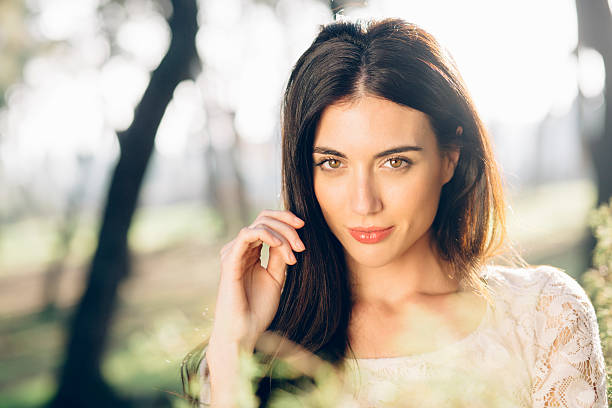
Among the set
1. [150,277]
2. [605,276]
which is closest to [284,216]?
[605,276]

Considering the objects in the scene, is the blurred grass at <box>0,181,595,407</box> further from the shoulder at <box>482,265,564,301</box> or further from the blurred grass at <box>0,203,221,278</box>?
the shoulder at <box>482,265,564,301</box>

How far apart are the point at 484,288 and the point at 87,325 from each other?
388 cm

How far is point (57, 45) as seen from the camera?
10641mm

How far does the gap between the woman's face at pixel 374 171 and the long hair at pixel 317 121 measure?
0.19 ft

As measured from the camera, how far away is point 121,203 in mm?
4918

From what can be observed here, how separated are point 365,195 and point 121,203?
3321 millimetres

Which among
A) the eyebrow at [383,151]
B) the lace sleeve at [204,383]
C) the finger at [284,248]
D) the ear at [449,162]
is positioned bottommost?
the lace sleeve at [204,383]

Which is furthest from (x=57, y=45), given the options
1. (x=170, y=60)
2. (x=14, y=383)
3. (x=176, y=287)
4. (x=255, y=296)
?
(x=255, y=296)

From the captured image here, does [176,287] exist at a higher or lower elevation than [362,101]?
lower

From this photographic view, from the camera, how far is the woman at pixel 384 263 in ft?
7.06

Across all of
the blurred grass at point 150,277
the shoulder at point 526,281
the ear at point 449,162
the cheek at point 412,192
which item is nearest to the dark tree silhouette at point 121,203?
the blurred grass at point 150,277

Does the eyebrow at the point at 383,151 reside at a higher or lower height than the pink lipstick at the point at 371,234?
higher

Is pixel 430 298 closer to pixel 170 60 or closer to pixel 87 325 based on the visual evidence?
pixel 170 60

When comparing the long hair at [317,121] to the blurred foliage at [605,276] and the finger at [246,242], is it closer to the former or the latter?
the finger at [246,242]
